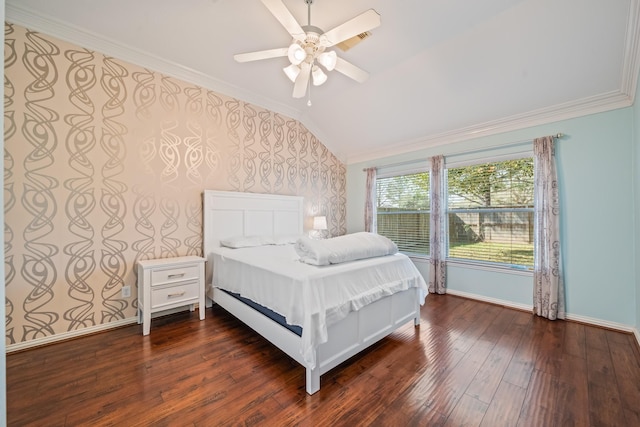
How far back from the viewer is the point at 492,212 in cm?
368

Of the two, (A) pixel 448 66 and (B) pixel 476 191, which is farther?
(B) pixel 476 191

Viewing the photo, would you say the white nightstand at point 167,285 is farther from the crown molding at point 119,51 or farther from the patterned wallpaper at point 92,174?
the crown molding at point 119,51

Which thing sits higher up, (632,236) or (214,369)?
(632,236)

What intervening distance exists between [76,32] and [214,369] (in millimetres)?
3396

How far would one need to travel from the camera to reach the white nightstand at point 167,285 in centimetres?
262

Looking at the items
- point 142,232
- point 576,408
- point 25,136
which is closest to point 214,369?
point 142,232

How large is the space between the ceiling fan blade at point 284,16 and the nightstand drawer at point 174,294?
103 inches

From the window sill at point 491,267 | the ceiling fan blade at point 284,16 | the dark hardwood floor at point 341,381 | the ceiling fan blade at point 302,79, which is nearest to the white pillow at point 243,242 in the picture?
the dark hardwood floor at point 341,381

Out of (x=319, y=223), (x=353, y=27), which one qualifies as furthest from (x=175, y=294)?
(x=353, y=27)

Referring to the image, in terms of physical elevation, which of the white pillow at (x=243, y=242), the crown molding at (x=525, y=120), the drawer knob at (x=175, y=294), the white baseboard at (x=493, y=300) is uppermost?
the crown molding at (x=525, y=120)

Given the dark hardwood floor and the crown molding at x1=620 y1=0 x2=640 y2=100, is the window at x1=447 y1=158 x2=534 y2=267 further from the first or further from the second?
the dark hardwood floor

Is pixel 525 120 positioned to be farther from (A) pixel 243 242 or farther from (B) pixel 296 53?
(A) pixel 243 242

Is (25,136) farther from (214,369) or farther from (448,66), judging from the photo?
(448,66)

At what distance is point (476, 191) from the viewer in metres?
3.81
